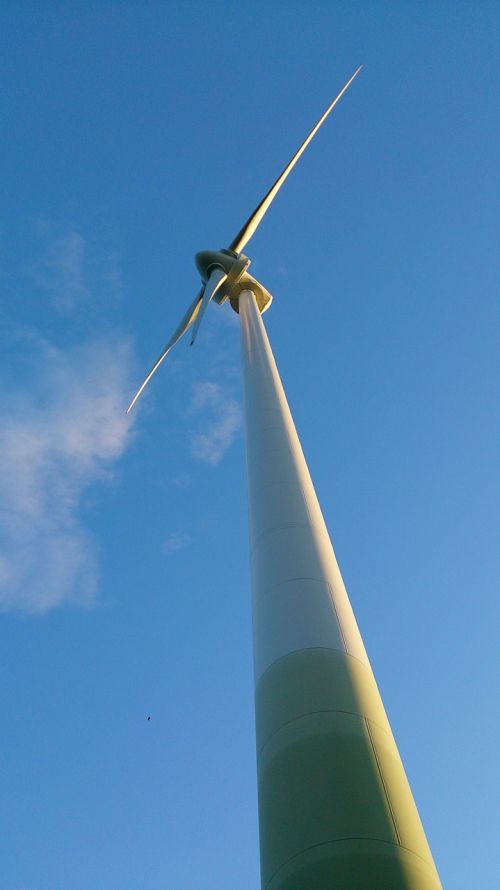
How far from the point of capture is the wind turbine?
5.79m

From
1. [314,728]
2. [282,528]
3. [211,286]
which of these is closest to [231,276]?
[211,286]

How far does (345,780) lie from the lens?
6.37 metres

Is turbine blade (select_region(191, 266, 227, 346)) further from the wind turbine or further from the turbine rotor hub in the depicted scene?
the wind turbine

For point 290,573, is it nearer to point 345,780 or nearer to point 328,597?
point 328,597

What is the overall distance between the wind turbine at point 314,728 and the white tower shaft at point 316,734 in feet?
0.04

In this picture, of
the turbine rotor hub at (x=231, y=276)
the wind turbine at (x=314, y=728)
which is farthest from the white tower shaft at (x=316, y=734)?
the turbine rotor hub at (x=231, y=276)

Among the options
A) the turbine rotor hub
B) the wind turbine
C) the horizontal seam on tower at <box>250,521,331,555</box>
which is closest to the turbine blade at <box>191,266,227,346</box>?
the turbine rotor hub

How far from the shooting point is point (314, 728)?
704 cm

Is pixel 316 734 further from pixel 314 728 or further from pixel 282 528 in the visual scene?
pixel 282 528

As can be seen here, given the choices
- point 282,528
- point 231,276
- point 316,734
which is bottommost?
point 316,734

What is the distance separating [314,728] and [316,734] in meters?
0.10

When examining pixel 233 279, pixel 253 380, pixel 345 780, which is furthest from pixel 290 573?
pixel 233 279

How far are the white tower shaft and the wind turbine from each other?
1cm

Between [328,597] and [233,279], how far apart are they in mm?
20350
